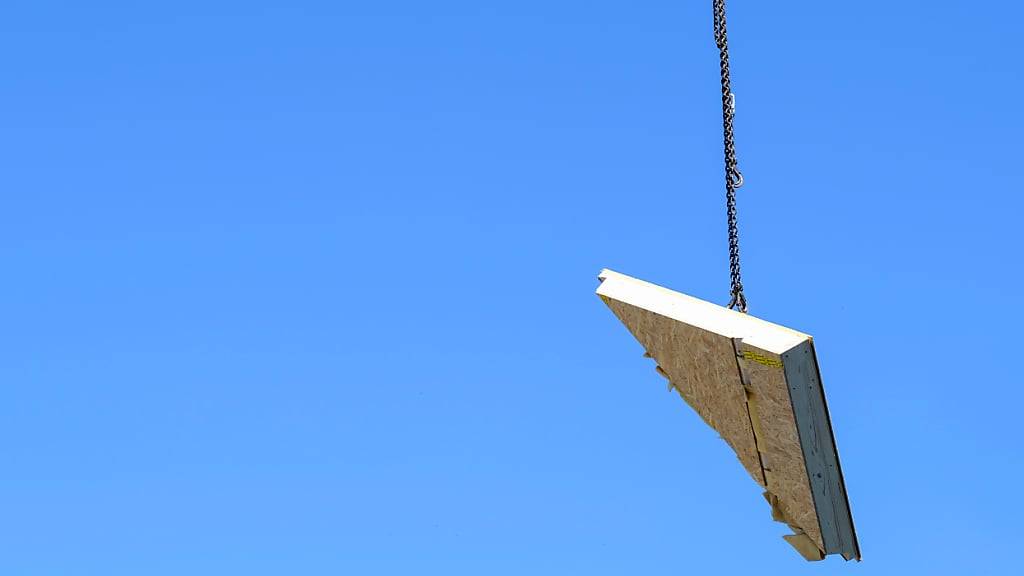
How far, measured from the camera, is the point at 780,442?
11438 millimetres

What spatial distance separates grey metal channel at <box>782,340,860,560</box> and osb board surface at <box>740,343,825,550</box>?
49 millimetres

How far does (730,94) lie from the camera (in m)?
12.1

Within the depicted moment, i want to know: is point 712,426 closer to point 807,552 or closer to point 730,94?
point 807,552

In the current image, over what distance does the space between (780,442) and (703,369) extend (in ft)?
2.62

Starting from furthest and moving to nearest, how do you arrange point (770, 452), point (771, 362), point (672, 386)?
point (672, 386) → point (770, 452) → point (771, 362)

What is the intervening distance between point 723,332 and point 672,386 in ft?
4.38

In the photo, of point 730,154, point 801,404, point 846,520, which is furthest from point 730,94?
point 846,520

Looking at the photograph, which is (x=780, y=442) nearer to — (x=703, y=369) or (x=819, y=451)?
(x=819, y=451)

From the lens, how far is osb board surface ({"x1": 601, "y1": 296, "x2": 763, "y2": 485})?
37.8 ft

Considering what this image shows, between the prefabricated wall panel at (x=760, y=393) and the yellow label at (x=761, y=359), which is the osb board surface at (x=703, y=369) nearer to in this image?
the prefabricated wall panel at (x=760, y=393)

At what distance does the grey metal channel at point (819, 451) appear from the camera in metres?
10.8

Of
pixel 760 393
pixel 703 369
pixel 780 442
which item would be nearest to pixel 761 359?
pixel 760 393

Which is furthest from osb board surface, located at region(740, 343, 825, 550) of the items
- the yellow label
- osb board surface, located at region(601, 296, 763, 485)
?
osb board surface, located at region(601, 296, 763, 485)

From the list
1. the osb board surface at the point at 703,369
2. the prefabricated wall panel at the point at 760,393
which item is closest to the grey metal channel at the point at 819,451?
the prefabricated wall panel at the point at 760,393
